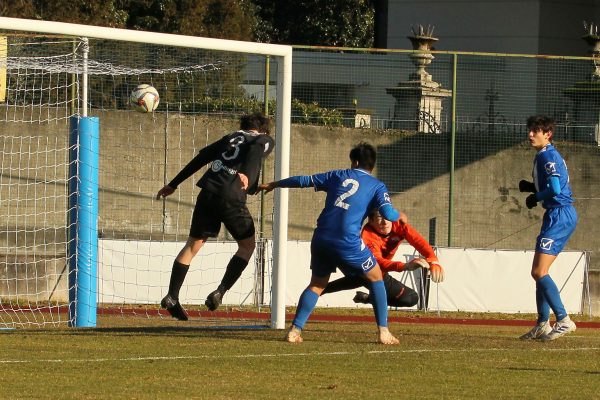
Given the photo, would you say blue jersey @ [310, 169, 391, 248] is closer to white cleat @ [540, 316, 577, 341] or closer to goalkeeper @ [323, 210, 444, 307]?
goalkeeper @ [323, 210, 444, 307]

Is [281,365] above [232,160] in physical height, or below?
below

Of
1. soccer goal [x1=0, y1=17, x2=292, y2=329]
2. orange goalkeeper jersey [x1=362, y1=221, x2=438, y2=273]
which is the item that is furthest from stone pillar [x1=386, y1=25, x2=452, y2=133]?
orange goalkeeper jersey [x1=362, y1=221, x2=438, y2=273]

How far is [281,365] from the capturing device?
33.8 feet

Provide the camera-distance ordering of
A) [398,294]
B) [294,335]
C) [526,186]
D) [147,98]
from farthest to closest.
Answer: [147,98] < [398,294] < [526,186] < [294,335]

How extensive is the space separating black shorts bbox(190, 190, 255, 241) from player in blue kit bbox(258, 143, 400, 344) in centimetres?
148

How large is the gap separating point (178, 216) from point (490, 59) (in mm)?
5562

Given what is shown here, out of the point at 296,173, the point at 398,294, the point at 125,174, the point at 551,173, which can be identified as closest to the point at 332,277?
the point at 296,173

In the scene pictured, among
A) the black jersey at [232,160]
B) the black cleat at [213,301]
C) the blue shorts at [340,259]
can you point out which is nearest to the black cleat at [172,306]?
the black cleat at [213,301]

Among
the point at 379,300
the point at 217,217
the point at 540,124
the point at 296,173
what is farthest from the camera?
the point at 296,173

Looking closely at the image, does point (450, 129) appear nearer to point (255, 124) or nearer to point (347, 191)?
point (255, 124)

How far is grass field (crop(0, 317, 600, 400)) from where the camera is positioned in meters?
9.04

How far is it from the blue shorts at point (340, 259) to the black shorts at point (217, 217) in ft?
5.34

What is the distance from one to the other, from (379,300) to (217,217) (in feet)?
7.25

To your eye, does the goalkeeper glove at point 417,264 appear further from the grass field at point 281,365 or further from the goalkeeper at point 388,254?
the grass field at point 281,365
